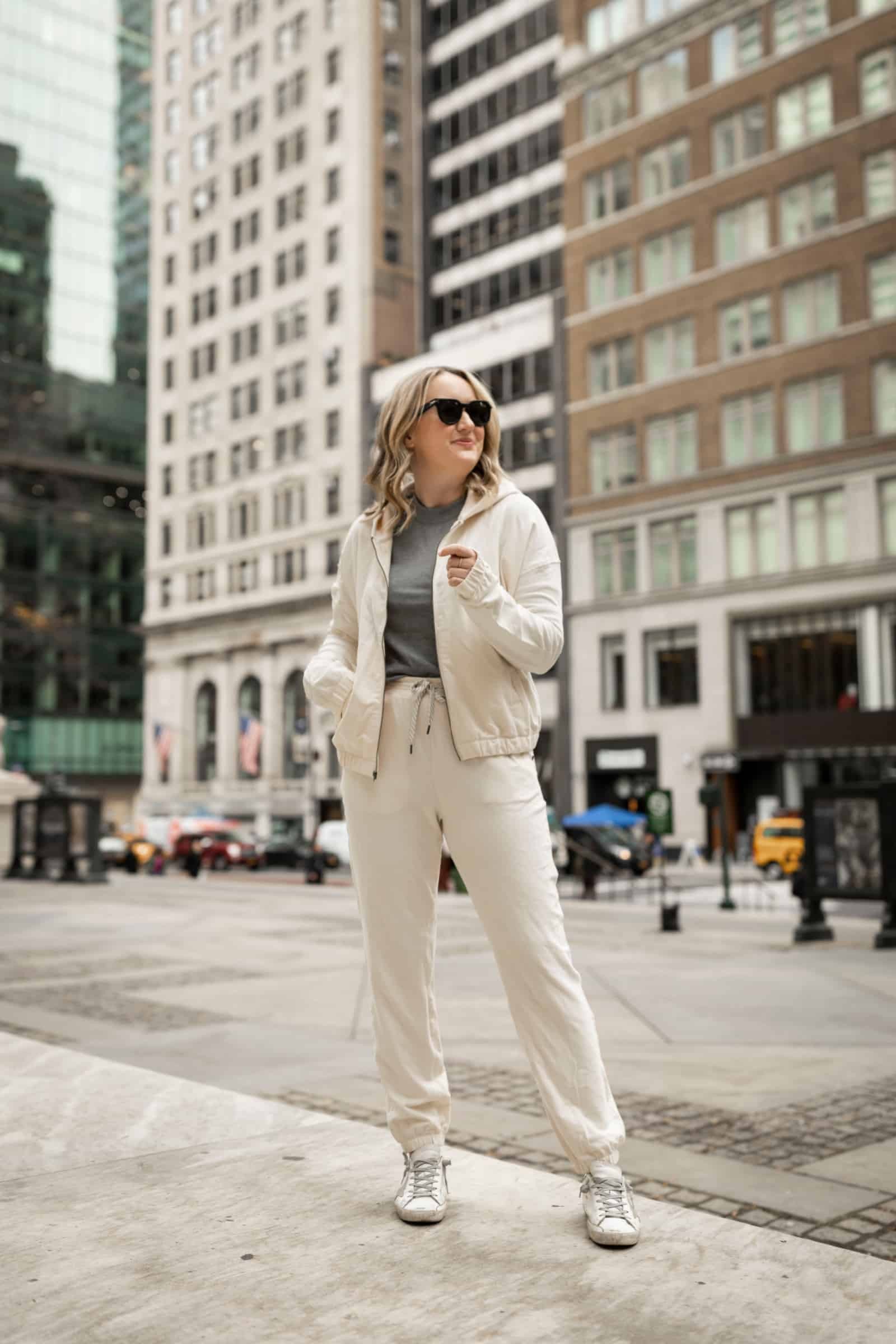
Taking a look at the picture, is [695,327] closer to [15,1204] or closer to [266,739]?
[266,739]

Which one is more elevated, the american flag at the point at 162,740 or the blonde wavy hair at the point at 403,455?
the american flag at the point at 162,740

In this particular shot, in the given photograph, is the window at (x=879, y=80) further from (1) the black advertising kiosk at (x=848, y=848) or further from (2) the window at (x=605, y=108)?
(1) the black advertising kiosk at (x=848, y=848)

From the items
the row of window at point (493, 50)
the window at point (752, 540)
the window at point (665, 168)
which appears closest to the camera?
the window at point (752, 540)

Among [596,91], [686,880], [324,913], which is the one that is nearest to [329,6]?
[596,91]

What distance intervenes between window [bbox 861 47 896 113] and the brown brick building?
7 cm

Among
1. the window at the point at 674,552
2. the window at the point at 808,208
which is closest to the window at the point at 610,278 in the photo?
the window at the point at 808,208

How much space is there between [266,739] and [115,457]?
2947 centimetres

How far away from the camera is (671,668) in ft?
151

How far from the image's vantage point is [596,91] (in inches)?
1977

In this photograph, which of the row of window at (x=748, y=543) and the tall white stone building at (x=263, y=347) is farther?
the tall white stone building at (x=263, y=347)

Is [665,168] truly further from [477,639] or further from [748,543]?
[477,639]

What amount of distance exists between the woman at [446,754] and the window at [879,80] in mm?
43245

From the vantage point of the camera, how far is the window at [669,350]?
4647 cm

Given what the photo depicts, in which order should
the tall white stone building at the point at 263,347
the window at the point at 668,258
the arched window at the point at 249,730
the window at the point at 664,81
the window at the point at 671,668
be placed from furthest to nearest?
the tall white stone building at the point at 263,347, the arched window at the point at 249,730, the window at the point at 664,81, the window at the point at 668,258, the window at the point at 671,668
